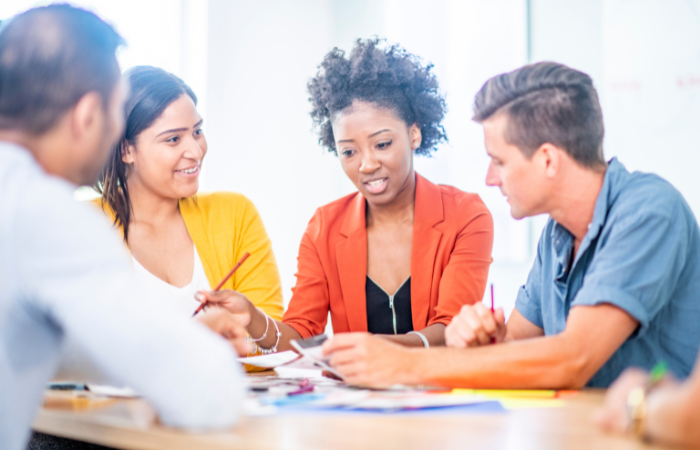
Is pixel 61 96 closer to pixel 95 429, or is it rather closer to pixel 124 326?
pixel 124 326

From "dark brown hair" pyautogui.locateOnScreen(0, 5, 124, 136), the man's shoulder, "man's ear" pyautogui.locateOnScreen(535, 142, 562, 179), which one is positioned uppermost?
"dark brown hair" pyautogui.locateOnScreen(0, 5, 124, 136)

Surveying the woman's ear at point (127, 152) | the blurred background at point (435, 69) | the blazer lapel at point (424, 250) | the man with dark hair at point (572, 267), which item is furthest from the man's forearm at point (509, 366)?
the blurred background at point (435, 69)

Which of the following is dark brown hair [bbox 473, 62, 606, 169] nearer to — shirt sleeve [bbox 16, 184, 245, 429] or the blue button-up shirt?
the blue button-up shirt

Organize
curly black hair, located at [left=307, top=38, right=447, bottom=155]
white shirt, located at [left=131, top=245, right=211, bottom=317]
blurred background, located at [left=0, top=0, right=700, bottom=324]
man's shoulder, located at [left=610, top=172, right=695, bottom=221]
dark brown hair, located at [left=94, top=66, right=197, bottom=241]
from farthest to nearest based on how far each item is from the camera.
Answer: blurred background, located at [left=0, top=0, right=700, bottom=324], curly black hair, located at [left=307, top=38, right=447, bottom=155], dark brown hair, located at [left=94, top=66, right=197, bottom=241], white shirt, located at [left=131, top=245, right=211, bottom=317], man's shoulder, located at [left=610, top=172, right=695, bottom=221]

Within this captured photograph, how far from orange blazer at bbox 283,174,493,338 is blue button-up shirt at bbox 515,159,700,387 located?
0.50m

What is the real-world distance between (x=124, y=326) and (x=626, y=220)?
37.2 inches

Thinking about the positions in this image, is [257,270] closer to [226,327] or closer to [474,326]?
[226,327]

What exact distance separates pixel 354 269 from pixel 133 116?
85 centimetres

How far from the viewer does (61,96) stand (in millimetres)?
904

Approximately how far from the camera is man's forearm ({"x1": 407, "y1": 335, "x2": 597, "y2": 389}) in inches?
43.8

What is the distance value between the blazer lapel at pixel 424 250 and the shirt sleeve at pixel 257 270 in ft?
1.43

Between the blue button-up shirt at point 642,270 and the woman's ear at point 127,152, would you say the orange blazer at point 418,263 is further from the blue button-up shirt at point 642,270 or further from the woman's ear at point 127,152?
the woman's ear at point 127,152

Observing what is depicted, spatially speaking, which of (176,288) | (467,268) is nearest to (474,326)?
(467,268)

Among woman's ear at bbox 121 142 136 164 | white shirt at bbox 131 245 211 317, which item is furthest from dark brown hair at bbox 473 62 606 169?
woman's ear at bbox 121 142 136 164
